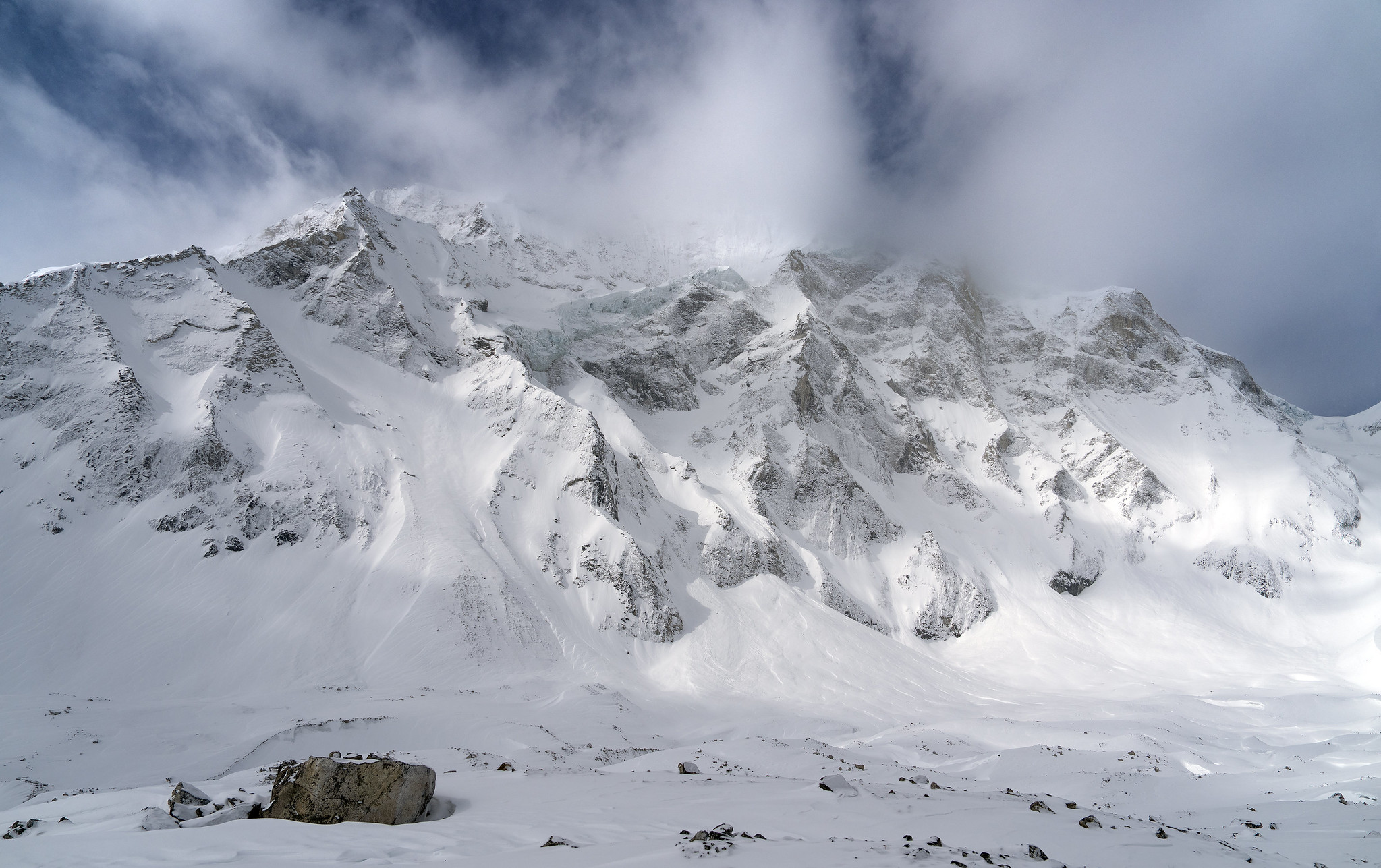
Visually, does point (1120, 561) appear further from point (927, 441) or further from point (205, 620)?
point (205, 620)

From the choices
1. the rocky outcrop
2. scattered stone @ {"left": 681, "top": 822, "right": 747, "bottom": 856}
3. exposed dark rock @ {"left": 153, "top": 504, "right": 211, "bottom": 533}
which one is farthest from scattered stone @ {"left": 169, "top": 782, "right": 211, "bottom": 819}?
the rocky outcrop

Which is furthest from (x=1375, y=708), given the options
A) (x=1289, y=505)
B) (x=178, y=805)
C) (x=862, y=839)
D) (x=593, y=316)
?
(x=593, y=316)

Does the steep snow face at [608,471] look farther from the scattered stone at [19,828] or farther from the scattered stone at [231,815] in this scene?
the scattered stone at [19,828]

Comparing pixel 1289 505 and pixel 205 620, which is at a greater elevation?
pixel 1289 505

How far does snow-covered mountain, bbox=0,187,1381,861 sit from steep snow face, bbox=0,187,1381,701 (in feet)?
1.63

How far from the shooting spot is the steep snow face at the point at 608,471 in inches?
2334

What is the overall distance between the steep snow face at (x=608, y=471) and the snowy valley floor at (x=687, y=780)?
13694mm

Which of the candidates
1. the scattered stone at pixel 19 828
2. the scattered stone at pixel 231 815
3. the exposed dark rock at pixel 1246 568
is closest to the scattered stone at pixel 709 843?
the scattered stone at pixel 231 815

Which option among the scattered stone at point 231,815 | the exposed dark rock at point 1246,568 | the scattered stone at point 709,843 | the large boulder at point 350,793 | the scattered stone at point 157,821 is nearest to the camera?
the scattered stone at point 709,843

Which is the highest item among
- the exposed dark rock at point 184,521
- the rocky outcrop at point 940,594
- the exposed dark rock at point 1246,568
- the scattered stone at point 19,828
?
the exposed dark rock at point 1246,568

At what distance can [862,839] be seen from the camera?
10125 millimetres

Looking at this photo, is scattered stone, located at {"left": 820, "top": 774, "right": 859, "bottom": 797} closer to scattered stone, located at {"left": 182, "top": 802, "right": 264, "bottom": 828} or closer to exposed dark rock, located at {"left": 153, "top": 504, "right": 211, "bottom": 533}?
scattered stone, located at {"left": 182, "top": 802, "right": 264, "bottom": 828}

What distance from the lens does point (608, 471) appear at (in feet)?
274

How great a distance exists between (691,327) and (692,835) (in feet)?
396
